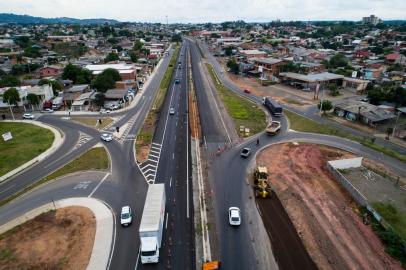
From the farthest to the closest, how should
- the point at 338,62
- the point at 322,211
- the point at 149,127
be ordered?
the point at 338,62 → the point at 149,127 → the point at 322,211

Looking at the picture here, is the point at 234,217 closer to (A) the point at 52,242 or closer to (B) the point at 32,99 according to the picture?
(A) the point at 52,242

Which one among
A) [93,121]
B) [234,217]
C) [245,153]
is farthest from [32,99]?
[234,217]

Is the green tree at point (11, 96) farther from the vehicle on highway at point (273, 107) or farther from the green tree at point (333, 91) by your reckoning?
the green tree at point (333, 91)

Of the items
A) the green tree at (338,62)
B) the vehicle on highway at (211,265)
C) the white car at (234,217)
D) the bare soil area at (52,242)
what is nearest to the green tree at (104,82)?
the bare soil area at (52,242)

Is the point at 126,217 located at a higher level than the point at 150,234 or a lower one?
lower

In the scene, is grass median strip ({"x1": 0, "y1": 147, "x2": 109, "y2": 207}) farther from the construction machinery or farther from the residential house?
the residential house

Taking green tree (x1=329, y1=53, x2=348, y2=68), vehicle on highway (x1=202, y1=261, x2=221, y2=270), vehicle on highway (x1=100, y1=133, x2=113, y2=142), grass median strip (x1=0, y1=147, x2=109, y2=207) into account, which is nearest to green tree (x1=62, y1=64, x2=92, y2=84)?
vehicle on highway (x1=100, y1=133, x2=113, y2=142)

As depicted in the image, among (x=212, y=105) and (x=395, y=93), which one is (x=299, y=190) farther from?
(x=395, y=93)
